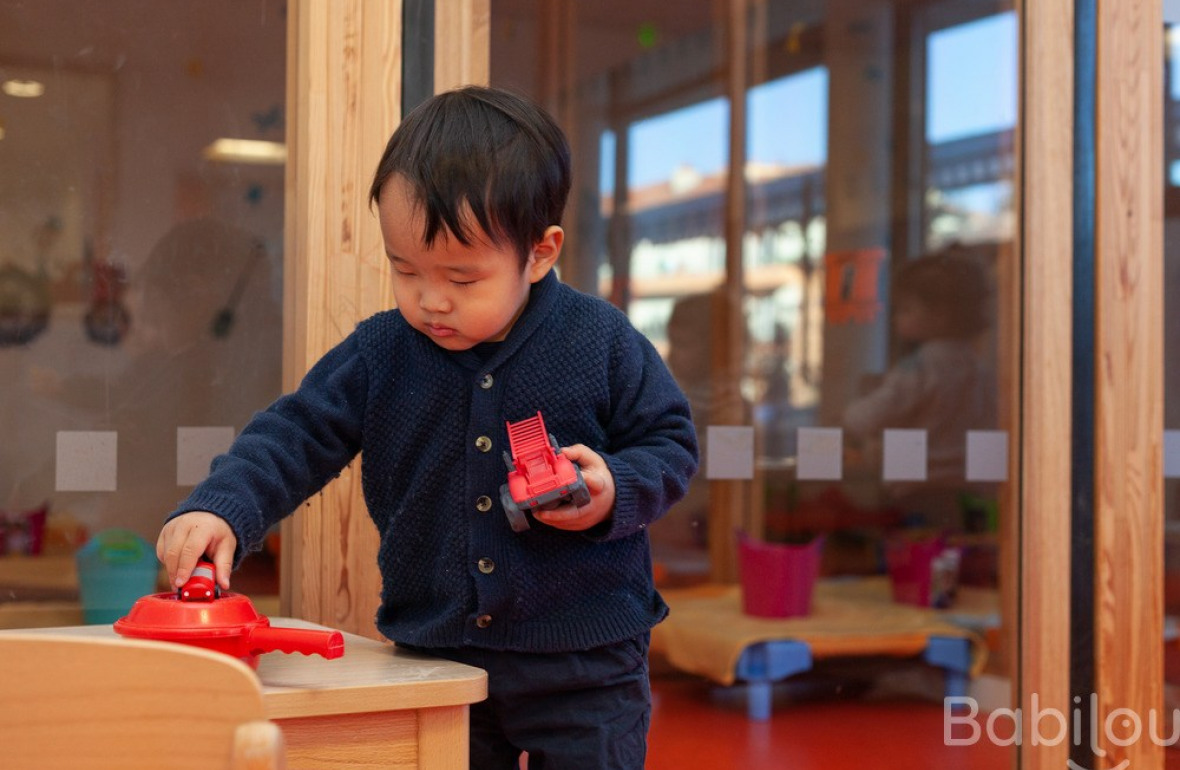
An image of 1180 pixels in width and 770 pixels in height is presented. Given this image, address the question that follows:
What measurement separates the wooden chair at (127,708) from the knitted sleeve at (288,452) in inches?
13.9

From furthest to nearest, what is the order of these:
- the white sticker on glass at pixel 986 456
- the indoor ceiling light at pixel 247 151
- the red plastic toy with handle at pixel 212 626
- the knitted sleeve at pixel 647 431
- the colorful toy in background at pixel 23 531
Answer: the white sticker on glass at pixel 986 456 → the indoor ceiling light at pixel 247 151 → the colorful toy in background at pixel 23 531 → the knitted sleeve at pixel 647 431 → the red plastic toy with handle at pixel 212 626

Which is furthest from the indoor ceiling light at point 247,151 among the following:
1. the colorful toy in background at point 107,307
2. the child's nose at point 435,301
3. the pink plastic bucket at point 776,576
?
the pink plastic bucket at point 776,576

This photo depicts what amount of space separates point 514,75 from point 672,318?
0.49m

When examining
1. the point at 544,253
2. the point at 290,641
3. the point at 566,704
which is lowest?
the point at 566,704

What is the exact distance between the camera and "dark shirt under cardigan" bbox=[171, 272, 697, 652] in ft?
4.42

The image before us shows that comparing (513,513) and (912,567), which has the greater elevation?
(513,513)

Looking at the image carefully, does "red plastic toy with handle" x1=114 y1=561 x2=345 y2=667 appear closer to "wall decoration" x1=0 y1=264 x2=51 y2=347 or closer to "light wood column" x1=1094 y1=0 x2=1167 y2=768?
"wall decoration" x1=0 y1=264 x2=51 y2=347

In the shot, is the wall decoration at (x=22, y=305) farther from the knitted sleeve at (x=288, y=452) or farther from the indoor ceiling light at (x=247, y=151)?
the knitted sleeve at (x=288, y=452)

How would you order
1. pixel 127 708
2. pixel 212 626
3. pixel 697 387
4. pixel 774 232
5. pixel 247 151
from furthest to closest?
pixel 774 232, pixel 697 387, pixel 247 151, pixel 212 626, pixel 127 708

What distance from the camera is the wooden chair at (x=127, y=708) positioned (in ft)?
2.69

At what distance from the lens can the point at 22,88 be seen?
67.3 inches

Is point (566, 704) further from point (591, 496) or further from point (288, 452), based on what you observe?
point (288, 452)

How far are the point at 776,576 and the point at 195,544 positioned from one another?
1272mm

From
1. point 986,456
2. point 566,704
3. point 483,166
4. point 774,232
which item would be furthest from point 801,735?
point 483,166
